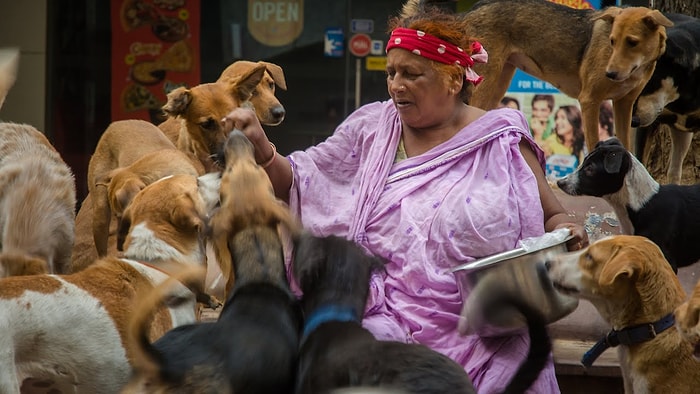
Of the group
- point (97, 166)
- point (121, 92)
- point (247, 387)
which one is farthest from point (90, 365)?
point (121, 92)

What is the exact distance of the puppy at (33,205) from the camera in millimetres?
4605

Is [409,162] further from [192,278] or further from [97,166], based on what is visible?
[97,166]

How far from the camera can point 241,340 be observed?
9.98ft

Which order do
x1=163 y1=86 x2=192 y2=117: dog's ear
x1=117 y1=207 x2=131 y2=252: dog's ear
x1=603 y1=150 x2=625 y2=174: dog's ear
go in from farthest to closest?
x1=163 y1=86 x2=192 y2=117: dog's ear < x1=603 y1=150 x2=625 y2=174: dog's ear < x1=117 y1=207 x2=131 y2=252: dog's ear

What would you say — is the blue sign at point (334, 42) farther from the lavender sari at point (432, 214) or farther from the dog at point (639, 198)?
Answer: the lavender sari at point (432, 214)

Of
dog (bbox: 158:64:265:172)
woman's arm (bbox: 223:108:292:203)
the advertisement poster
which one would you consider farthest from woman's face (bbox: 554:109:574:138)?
woman's arm (bbox: 223:108:292:203)

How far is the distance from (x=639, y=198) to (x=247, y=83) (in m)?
2.44

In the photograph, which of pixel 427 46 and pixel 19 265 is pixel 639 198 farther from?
pixel 19 265

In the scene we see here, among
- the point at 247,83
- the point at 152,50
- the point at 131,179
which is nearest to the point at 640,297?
the point at 131,179

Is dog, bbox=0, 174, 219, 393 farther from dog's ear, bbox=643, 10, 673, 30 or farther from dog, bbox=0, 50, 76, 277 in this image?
dog's ear, bbox=643, 10, 673, 30

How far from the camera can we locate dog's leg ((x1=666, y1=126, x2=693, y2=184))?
661 cm

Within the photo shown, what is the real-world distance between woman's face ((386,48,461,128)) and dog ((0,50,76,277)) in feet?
5.89

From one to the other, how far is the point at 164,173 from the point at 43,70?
4.51 m

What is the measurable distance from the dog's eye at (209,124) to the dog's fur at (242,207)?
2480mm
